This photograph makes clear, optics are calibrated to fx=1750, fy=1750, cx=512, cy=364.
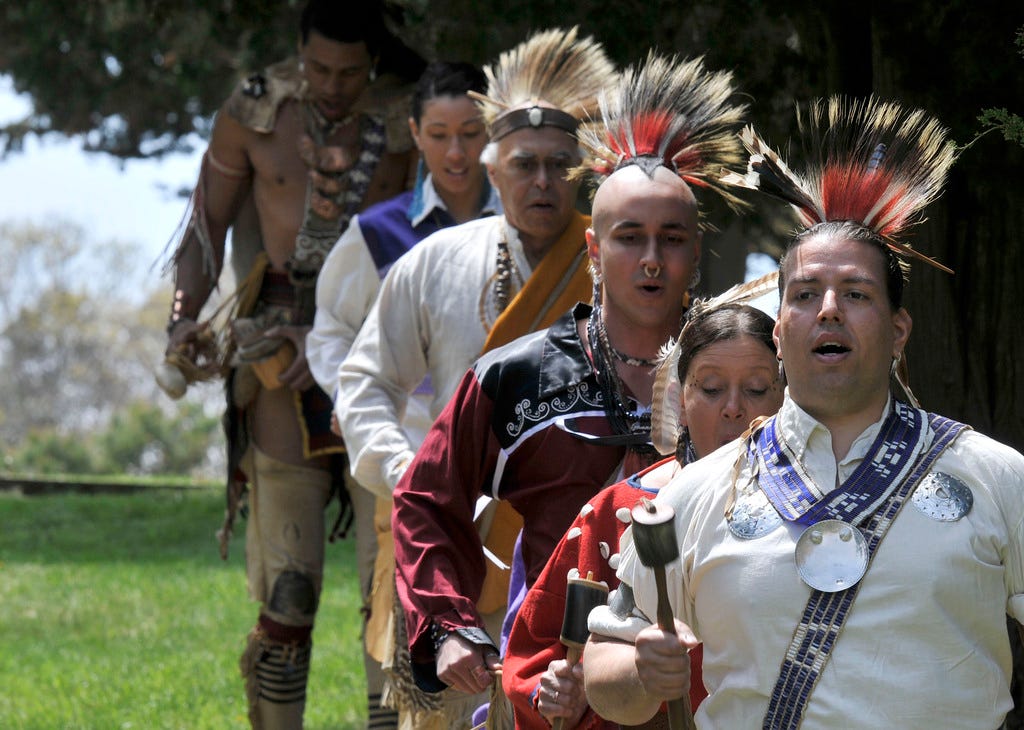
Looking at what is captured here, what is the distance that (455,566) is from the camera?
406cm

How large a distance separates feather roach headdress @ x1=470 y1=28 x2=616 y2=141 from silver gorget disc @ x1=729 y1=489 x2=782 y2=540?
2.34m

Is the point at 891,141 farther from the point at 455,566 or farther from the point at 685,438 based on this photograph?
the point at 455,566

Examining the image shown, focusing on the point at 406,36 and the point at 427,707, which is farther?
the point at 406,36

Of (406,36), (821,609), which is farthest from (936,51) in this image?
(406,36)

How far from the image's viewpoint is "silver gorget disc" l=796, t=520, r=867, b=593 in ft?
8.76

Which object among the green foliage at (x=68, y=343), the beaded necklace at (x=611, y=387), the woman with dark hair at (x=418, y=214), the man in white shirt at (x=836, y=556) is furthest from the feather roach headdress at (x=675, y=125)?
the green foliage at (x=68, y=343)

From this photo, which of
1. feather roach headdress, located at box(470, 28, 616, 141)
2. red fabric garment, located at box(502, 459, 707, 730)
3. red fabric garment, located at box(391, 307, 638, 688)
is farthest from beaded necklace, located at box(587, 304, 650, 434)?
feather roach headdress, located at box(470, 28, 616, 141)

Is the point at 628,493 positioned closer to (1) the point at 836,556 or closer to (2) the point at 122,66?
(1) the point at 836,556

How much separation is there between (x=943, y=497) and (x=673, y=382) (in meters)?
0.96

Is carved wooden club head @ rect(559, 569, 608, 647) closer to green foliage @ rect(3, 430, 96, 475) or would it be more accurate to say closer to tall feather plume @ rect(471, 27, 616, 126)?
tall feather plume @ rect(471, 27, 616, 126)

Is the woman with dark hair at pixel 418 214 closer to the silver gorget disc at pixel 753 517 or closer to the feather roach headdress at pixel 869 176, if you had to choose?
the feather roach headdress at pixel 869 176

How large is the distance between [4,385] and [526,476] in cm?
4415

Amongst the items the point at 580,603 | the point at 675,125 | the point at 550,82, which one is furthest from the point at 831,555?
the point at 550,82

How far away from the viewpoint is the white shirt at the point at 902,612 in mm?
2639
